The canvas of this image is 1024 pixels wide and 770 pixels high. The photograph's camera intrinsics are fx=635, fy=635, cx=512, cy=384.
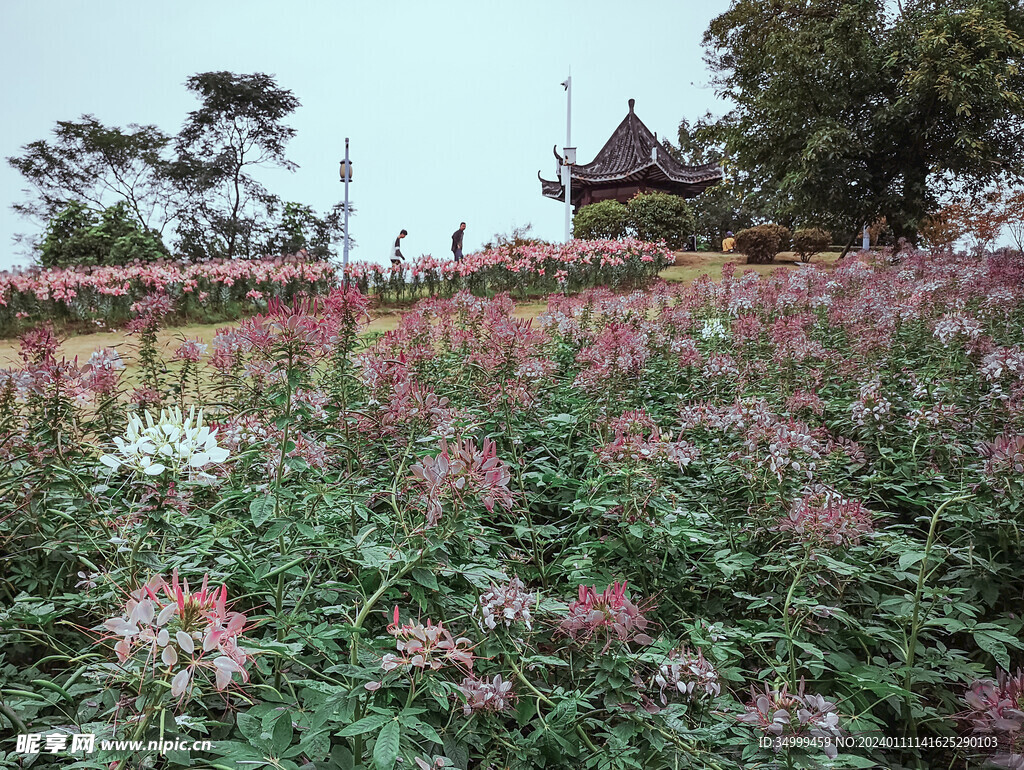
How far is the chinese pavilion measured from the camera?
1709 cm

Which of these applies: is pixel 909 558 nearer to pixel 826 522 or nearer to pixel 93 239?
pixel 826 522

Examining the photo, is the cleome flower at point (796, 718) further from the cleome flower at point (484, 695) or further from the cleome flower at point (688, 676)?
the cleome flower at point (484, 695)

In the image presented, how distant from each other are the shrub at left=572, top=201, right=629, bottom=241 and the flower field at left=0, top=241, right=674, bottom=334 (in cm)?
442

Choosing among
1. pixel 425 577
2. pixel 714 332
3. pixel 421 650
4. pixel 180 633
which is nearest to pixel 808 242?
pixel 714 332

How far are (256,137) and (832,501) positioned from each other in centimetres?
2073

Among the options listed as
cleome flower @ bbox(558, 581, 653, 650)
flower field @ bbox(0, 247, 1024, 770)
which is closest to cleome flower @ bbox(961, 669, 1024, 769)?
flower field @ bbox(0, 247, 1024, 770)

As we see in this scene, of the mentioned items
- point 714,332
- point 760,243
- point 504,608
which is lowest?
point 504,608

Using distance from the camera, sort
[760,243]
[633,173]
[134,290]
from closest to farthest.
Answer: [134,290] → [760,243] → [633,173]

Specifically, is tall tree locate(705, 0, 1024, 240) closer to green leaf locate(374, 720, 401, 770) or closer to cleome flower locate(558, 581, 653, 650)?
cleome flower locate(558, 581, 653, 650)

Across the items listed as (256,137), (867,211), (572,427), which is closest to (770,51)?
(867,211)

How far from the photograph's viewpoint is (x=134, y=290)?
766 cm

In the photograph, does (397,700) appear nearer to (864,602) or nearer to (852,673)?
(852,673)

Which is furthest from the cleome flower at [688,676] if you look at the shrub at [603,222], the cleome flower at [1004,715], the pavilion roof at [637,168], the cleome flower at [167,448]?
the pavilion roof at [637,168]

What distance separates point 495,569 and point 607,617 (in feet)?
1.27
